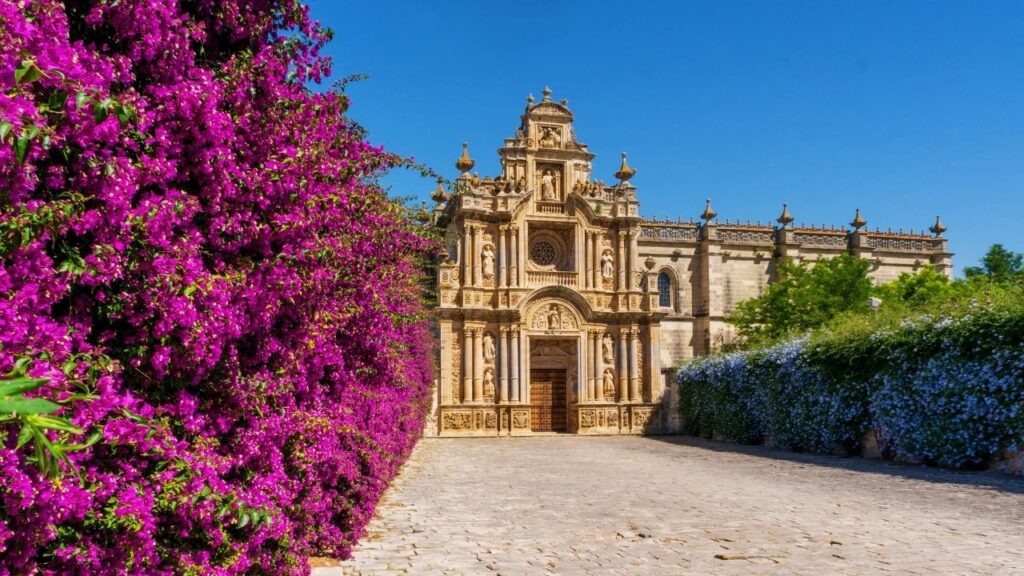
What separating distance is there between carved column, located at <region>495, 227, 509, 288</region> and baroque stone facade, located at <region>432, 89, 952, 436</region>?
53 mm

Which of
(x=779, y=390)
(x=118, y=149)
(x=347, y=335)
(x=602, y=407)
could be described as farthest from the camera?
(x=602, y=407)

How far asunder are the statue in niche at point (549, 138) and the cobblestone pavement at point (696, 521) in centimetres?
1718

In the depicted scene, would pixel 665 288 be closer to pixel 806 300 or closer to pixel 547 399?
pixel 806 300

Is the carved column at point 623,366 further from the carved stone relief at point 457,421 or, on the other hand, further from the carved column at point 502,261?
the carved stone relief at point 457,421

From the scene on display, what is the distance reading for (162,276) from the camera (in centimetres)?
329

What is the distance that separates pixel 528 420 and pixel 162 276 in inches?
1032

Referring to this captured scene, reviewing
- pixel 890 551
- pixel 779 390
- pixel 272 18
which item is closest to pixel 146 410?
pixel 272 18

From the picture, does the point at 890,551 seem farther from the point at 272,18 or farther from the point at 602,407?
the point at 602,407

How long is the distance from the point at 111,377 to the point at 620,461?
16707 millimetres

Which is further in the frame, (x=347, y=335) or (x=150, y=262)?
(x=347, y=335)

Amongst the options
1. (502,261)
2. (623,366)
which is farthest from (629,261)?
(502,261)

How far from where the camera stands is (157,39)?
3486 mm

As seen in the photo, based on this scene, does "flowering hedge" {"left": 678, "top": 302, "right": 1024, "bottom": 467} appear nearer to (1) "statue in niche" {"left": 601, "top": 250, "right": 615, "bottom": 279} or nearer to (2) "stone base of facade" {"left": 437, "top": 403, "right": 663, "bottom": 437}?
(2) "stone base of facade" {"left": 437, "top": 403, "right": 663, "bottom": 437}

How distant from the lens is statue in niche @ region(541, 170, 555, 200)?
101 feet
